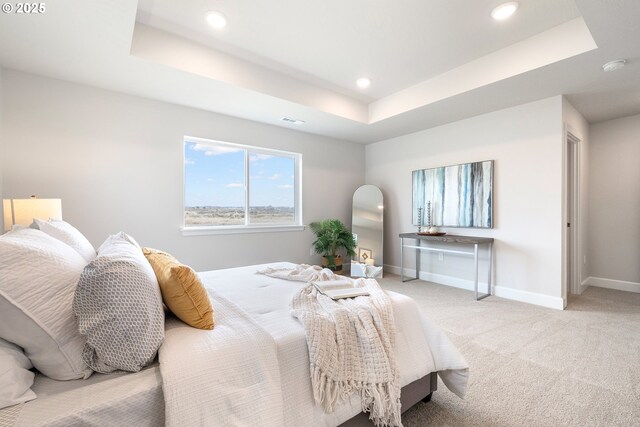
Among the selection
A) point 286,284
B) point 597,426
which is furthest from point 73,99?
point 597,426

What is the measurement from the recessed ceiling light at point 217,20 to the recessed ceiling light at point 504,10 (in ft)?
7.18

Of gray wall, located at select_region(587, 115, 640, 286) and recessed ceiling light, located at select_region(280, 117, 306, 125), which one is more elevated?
recessed ceiling light, located at select_region(280, 117, 306, 125)

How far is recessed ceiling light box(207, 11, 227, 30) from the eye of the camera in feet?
7.62

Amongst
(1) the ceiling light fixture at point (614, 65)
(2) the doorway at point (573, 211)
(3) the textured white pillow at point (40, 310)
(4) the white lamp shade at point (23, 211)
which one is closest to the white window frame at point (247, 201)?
(4) the white lamp shade at point (23, 211)

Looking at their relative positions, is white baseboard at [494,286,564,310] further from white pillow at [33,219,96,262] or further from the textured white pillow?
white pillow at [33,219,96,262]

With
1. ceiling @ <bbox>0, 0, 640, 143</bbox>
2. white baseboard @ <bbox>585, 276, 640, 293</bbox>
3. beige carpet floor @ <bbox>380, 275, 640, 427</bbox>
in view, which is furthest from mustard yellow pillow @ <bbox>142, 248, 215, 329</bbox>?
white baseboard @ <bbox>585, 276, 640, 293</bbox>

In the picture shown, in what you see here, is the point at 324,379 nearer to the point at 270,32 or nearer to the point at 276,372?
the point at 276,372

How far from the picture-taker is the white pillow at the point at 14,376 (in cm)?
77

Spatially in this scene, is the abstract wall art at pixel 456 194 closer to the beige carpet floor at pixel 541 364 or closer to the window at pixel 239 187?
the beige carpet floor at pixel 541 364

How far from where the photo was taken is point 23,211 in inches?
83.4

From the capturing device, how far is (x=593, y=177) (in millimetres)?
4258

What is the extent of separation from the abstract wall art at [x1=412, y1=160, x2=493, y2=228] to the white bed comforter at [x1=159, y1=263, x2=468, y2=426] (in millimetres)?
2849

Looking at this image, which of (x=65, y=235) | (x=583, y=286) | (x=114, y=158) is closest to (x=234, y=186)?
(x=114, y=158)

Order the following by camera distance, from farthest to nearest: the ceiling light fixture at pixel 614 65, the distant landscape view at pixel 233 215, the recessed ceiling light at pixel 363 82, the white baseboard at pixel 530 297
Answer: the distant landscape view at pixel 233 215 → the recessed ceiling light at pixel 363 82 → the white baseboard at pixel 530 297 → the ceiling light fixture at pixel 614 65
